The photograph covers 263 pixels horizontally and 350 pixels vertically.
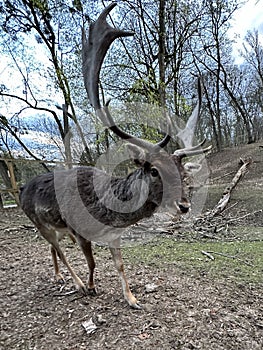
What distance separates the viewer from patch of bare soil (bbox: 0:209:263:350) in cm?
219

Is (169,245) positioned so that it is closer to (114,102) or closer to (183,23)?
(114,102)

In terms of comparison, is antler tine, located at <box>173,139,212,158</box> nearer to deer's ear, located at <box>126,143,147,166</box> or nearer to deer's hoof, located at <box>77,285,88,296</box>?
deer's ear, located at <box>126,143,147,166</box>

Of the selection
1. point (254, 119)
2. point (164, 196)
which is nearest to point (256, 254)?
point (164, 196)

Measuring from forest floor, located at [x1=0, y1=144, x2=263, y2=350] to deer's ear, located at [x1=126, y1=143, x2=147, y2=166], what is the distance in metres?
1.39

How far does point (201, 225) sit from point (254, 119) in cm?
2652

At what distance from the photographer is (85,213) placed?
9.53ft

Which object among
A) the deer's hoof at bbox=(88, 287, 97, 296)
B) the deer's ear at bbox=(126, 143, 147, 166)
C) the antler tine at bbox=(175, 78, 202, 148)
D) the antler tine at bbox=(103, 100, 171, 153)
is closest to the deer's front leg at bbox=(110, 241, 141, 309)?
the deer's hoof at bbox=(88, 287, 97, 296)

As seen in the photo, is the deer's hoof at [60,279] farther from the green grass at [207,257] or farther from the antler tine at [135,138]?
the antler tine at [135,138]

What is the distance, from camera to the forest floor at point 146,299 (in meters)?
2.22

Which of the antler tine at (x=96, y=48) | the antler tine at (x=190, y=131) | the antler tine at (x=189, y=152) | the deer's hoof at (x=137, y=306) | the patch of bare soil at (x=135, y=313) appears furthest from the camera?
the antler tine at (x=190, y=131)

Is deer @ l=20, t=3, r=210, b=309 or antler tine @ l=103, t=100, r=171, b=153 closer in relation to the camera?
deer @ l=20, t=3, r=210, b=309

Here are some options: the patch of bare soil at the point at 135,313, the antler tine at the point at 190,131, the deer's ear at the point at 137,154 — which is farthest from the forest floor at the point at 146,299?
the antler tine at the point at 190,131

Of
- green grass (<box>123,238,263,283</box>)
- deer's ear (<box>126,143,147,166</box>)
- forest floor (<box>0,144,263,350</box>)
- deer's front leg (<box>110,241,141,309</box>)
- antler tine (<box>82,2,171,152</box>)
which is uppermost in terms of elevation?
antler tine (<box>82,2,171,152</box>)

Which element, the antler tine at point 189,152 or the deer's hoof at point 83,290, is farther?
the deer's hoof at point 83,290
